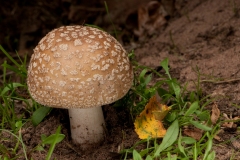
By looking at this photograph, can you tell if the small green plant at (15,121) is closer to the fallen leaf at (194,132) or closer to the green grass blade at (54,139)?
the green grass blade at (54,139)

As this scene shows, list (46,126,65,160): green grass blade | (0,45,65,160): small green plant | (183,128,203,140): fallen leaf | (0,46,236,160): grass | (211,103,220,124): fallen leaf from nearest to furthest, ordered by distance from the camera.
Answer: (46,126,65,160): green grass blade, (0,46,236,160): grass, (0,45,65,160): small green plant, (183,128,203,140): fallen leaf, (211,103,220,124): fallen leaf

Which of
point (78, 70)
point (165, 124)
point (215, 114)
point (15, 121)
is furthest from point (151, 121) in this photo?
point (15, 121)


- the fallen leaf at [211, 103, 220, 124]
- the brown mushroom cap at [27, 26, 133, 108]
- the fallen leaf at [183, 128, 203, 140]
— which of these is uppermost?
the brown mushroom cap at [27, 26, 133, 108]

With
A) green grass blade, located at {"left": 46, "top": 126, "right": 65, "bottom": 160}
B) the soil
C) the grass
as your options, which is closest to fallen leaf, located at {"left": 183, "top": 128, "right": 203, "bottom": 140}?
the grass

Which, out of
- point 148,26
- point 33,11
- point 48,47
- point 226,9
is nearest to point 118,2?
point 148,26

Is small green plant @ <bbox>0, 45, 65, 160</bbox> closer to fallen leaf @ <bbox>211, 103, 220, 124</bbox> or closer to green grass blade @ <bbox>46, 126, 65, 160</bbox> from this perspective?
green grass blade @ <bbox>46, 126, 65, 160</bbox>

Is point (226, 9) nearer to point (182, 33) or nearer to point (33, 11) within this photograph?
point (182, 33)

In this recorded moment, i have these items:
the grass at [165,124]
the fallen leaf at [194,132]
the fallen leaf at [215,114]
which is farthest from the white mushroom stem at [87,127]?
the fallen leaf at [215,114]
